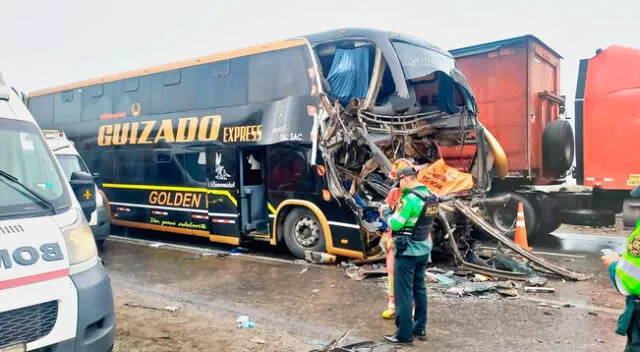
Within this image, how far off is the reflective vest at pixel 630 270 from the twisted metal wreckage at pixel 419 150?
376 cm

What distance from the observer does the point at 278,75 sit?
7.93 metres

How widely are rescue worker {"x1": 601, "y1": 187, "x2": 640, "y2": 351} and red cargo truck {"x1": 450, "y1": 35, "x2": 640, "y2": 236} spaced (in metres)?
6.60

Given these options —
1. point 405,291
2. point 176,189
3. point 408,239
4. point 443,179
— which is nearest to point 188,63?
point 176,189

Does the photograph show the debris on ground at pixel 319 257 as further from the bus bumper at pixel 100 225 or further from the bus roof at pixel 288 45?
the bus bumper at pixel 100 225

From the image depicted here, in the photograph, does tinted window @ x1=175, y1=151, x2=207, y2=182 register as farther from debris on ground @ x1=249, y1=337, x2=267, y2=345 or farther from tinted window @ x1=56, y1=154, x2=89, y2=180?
debris on ground @ x1=249, y1=337, x2=267, y2=345

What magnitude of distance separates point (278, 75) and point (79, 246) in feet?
16.9

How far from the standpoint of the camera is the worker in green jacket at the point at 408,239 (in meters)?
4.30

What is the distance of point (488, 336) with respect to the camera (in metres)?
4.56

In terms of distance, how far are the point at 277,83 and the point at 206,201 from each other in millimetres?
2629

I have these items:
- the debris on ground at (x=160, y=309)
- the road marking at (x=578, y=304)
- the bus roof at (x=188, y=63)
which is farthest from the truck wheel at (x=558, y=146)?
the debris on ground at (x=160, y=309)

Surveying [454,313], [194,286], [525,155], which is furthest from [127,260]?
[525,155]

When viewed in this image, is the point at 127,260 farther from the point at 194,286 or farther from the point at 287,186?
the point at 287,186

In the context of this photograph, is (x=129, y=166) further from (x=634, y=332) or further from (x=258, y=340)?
(x=634, y=332)

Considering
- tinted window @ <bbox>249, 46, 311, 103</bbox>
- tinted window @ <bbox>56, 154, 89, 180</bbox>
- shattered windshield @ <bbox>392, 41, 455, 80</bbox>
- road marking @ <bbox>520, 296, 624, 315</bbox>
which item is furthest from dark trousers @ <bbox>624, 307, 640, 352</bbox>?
tinted window @ <bbox>56, 154, 89, 180</bbox>
